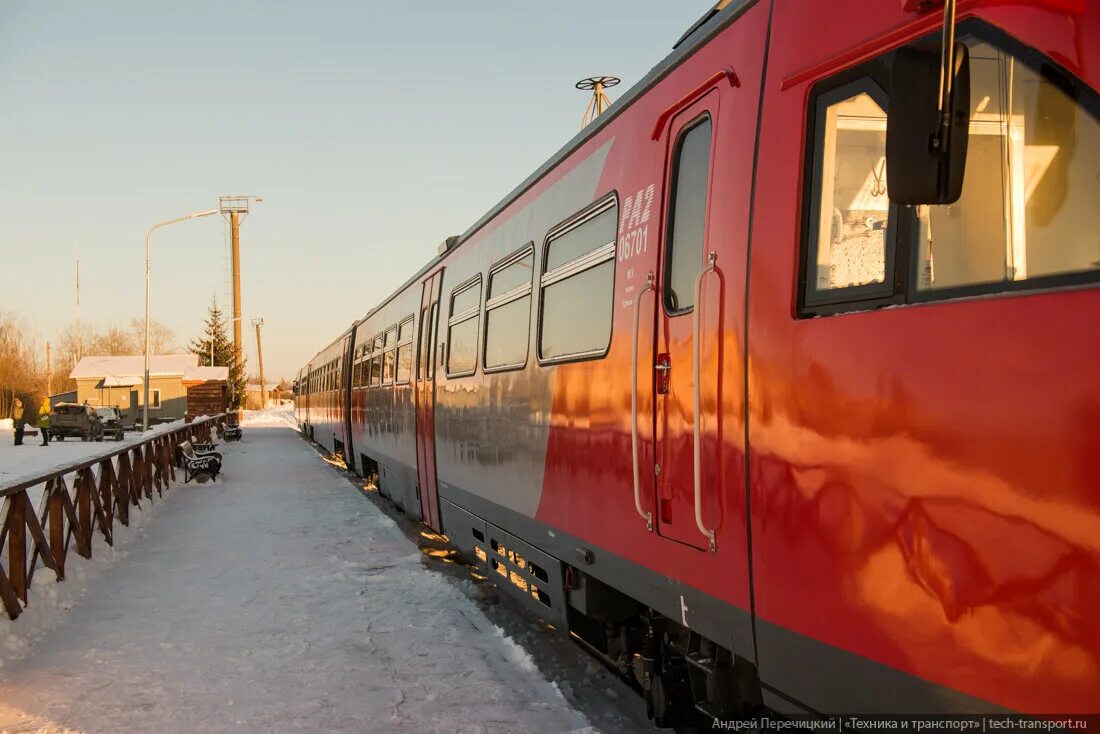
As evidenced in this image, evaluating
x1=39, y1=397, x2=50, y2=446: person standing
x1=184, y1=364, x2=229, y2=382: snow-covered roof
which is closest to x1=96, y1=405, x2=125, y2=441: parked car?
x1=39, y1=397, x2=50, y2=446: person standing

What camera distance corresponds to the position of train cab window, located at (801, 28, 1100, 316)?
2.34 metres

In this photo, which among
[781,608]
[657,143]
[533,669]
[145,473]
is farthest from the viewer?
[145,473]

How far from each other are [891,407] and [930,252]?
473 millimetres

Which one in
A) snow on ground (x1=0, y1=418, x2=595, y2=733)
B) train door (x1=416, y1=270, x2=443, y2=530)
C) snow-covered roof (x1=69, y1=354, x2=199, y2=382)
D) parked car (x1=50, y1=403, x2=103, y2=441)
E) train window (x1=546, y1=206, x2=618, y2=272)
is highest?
snow-covered roof (x1=69, y1=354, x2=199, y2=382)

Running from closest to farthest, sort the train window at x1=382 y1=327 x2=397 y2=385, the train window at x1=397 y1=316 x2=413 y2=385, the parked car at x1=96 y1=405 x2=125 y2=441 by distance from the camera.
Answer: the train window at x1=397 y1=316 x2=413 y2=385
the train window at x1=382 y1=327 x2=397 y2=385
the parked car at x1=96 y1=405 x2=125 y2=441

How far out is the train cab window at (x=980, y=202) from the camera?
2336 millimetres

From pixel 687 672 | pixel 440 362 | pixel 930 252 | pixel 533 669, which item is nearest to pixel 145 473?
pixel 440 362

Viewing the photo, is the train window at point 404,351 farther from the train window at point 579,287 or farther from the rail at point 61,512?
the train window at point 579,287

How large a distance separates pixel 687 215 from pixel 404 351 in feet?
28.1

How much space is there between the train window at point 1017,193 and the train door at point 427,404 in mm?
7342

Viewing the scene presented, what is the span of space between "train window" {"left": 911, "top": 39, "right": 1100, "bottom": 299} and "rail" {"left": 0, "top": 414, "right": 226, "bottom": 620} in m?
6.66

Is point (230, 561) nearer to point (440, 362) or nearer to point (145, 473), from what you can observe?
point (440, 362)

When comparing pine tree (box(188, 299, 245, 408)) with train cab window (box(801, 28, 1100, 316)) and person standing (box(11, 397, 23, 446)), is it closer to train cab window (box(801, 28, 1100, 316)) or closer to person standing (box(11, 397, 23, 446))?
person standing (box(11, 397, 23, 446))

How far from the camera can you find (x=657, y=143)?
442cm
